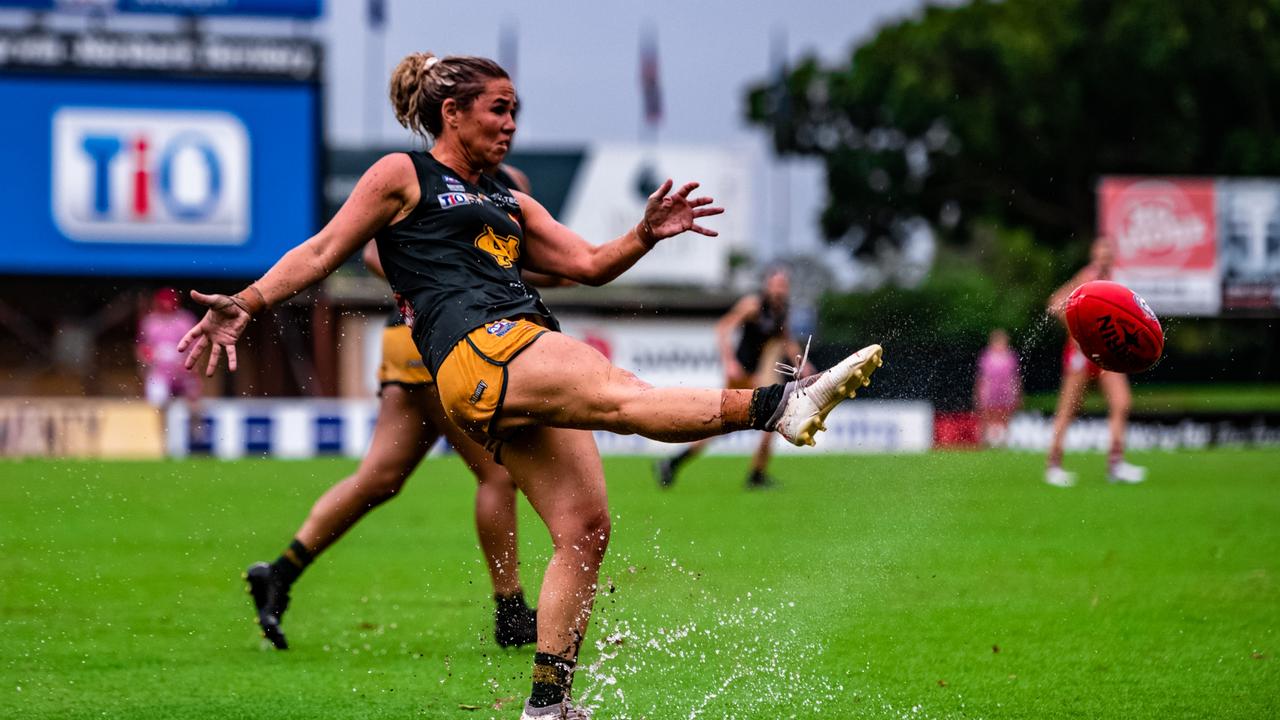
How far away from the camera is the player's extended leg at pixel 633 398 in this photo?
178 inches

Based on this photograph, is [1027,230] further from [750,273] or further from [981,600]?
[981,600]

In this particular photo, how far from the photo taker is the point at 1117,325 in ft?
18.1

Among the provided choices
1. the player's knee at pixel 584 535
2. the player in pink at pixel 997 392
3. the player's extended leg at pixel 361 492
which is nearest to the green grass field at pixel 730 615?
the player's extended leg at pixel 361 492

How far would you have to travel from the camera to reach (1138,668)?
20.0 ft

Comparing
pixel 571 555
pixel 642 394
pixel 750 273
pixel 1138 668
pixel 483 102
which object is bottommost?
pixel 750 273

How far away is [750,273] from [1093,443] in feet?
72.5

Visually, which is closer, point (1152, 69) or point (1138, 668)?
point (1138, 668)

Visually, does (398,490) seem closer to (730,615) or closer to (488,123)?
(730,615)

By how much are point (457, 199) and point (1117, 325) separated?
7.70 ft

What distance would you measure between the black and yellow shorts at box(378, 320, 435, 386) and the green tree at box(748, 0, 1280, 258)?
36.6 metres

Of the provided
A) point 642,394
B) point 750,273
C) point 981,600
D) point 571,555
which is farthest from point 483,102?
point 750,273

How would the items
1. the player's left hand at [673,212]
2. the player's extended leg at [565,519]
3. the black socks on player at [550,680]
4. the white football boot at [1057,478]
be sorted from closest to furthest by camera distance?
the black socks on player at [550,680] → the player's extended leg at [565,519] → the player's left hand at [673,212] → the white football boot at [1057,478]

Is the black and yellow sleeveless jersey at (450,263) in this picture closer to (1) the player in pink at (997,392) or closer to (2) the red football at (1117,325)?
(2) the red football at (1117,325)

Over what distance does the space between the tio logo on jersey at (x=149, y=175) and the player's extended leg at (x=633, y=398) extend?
2523 centimetres
